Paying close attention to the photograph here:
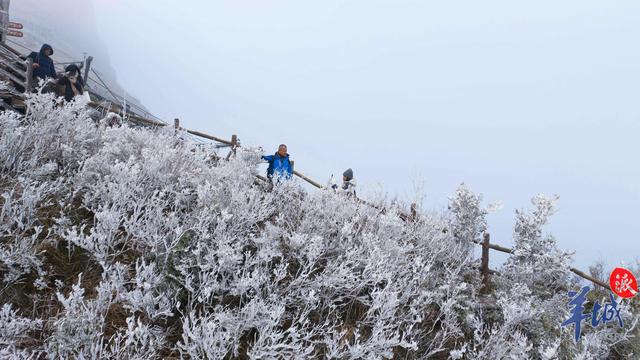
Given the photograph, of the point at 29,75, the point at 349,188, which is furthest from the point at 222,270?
the point at 29,75

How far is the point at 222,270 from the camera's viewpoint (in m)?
3.95

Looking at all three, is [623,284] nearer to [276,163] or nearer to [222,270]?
[222,270]

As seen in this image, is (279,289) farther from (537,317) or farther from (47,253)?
(537,317)

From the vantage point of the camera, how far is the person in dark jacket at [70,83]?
9.52m

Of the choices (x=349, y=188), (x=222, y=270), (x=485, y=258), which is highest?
(x=349, y=188)

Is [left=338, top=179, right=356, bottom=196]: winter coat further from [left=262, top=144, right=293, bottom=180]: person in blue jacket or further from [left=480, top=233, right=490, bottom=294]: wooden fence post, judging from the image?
[left=480, top=233, right=490, bottom=294]: wooden fence post

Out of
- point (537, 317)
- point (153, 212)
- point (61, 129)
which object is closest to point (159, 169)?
point (153, 212)

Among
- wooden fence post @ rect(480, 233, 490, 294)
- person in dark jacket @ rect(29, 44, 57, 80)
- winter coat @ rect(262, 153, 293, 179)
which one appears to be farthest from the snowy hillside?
person in dark jacket @ rect(29, 44, 57, 80)

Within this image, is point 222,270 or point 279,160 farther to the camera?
point 279,160

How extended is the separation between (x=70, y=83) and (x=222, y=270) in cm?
808

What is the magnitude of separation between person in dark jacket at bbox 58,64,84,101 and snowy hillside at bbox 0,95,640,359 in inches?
155

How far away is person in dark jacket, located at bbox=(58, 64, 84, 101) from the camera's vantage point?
9519 mm

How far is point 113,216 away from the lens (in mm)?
3789

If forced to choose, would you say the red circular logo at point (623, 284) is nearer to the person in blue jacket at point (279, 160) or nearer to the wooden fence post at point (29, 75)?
the person in blue jacket at point (279, 160)
